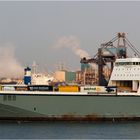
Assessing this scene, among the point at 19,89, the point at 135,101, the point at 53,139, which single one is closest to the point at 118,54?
the point at 135,101

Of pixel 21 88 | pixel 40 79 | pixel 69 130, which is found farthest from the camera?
pixel 40 79

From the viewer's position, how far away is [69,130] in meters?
39.4

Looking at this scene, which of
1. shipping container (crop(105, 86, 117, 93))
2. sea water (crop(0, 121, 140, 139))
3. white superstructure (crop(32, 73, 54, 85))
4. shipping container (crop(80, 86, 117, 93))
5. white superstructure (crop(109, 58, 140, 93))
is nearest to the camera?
sea water (crop(0, 121, 140, 139))

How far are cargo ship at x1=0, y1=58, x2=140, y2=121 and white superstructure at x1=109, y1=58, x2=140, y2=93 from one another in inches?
39.3

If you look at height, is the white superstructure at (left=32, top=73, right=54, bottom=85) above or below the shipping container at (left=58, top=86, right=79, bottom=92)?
above

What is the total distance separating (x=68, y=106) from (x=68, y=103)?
0.25m

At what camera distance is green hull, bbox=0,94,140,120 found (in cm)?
4512

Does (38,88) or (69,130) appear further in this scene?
(38,88)

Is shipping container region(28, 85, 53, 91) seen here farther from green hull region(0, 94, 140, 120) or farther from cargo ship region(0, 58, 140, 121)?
green hull region(0, 94, 140, 120)

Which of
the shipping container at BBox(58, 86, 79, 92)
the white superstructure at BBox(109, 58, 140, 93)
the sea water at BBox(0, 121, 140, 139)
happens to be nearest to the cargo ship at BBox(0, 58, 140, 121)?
the shipping container at BBox(58, 86, 79, 92)

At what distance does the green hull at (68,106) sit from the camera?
4512cm

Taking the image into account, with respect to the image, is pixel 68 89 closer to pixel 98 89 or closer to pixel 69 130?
pixel 98 89

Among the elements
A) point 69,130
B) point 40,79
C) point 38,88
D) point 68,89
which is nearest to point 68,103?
point 68,89

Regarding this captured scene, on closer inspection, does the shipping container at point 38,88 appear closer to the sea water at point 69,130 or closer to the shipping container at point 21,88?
the shipping container at point 21,88
